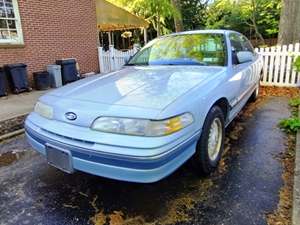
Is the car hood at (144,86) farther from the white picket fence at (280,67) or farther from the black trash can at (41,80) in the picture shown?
the black trash can at (41,80)

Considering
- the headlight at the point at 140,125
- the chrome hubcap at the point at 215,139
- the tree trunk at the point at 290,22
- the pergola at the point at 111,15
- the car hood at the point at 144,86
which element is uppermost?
the pergola at the point at 111,15

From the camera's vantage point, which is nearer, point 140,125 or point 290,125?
point 140,125

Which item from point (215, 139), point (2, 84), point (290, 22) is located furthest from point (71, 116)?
point (290, 22)

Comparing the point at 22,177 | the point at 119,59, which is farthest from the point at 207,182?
the point at 119,59

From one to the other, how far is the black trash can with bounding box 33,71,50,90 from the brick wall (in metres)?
0.28

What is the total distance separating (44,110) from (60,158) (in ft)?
1.91

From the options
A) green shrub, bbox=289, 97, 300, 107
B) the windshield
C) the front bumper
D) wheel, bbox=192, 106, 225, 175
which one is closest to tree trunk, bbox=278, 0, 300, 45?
green shrub, bbox=289, 97, 300, 107

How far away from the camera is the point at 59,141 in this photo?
2.48 m

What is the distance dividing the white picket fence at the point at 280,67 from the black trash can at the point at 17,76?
6.54m

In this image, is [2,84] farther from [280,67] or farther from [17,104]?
[280,67]

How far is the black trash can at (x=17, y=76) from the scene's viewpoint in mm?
7590

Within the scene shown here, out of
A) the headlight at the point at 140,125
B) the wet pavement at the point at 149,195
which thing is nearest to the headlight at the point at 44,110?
the headlight at the point at 140,125

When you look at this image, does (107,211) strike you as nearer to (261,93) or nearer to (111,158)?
(111,158)

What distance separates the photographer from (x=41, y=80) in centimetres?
831
